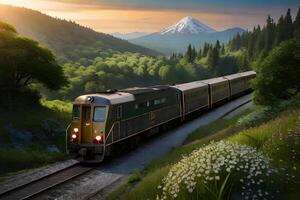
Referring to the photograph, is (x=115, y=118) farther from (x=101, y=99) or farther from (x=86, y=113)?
(x=86, y=113)

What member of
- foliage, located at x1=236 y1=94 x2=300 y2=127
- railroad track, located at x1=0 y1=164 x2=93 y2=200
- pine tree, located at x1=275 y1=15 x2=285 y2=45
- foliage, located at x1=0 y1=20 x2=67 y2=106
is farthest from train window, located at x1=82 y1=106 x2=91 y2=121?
pine tree, located at x1=275 y1=15 x2=285 y2=45

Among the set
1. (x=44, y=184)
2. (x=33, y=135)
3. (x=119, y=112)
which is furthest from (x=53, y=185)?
(x=33, y=135)

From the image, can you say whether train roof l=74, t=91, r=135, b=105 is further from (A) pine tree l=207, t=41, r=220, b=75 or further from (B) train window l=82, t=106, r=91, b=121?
(A) pine tree l=207, t=41, r=220, b=75

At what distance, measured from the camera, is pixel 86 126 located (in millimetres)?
24781

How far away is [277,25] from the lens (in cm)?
17162

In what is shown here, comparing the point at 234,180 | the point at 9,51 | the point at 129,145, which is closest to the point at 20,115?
the point at 9,51

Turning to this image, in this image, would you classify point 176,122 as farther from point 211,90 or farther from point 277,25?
point 277,25

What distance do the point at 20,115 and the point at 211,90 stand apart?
20258mm

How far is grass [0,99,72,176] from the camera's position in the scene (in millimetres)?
27641

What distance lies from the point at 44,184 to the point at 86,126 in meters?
4.77

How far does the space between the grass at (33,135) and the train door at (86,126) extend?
428 centimetres

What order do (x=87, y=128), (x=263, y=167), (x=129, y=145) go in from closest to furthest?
(x=263, y=167), (x=87, y=128), (x=129, y=145)

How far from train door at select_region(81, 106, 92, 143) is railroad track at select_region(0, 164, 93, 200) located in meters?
1.51

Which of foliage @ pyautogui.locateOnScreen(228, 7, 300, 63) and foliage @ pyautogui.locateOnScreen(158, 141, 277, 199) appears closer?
foliage @ pyautogui.locateOnScreen(158, 141, 277, 199)
